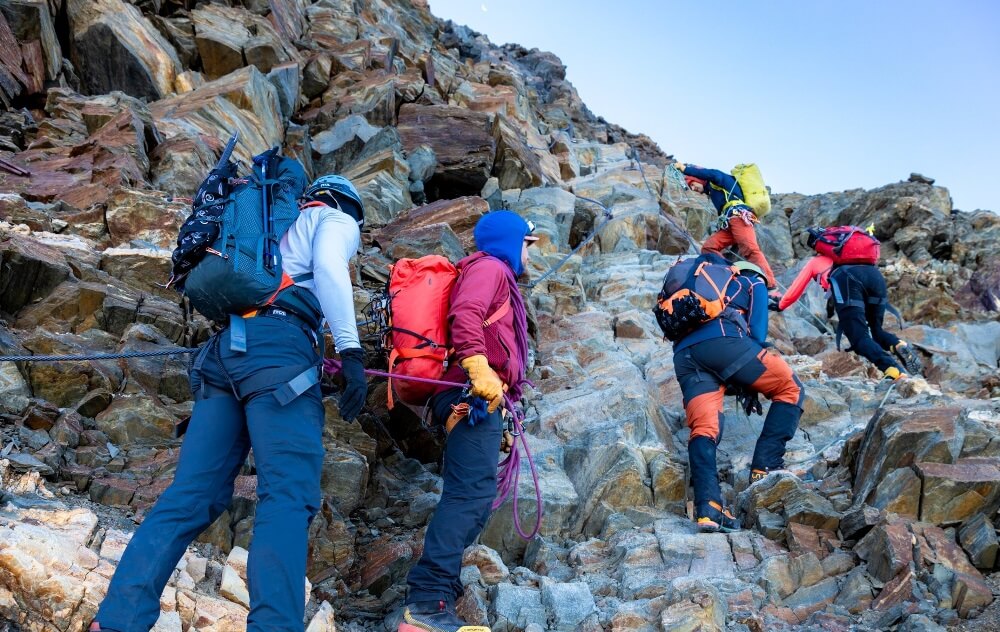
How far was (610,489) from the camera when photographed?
8867 millimetres

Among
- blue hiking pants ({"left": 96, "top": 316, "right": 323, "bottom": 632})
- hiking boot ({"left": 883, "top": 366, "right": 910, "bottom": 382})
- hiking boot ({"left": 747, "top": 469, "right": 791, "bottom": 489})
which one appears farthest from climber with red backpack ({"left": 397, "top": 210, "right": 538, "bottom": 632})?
hiking boot ({"left": 883, "top": 366, "right": 910, "bottom": 382})

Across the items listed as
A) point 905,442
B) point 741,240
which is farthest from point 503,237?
point 741,240

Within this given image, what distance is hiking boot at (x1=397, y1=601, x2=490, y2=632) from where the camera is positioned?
5.91 metres

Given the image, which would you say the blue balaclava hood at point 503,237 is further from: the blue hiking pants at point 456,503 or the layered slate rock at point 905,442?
the layered slate rock at point 905,442

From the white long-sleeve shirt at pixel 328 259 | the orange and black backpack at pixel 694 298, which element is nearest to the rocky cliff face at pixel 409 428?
the orange and black backpack at pixel 694 298

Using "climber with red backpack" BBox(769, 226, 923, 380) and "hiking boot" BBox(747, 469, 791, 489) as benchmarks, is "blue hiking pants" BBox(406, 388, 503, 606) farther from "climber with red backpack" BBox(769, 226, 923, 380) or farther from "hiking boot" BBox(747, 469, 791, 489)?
"climber with red backpack" BBox(769, 226, 923, 380)

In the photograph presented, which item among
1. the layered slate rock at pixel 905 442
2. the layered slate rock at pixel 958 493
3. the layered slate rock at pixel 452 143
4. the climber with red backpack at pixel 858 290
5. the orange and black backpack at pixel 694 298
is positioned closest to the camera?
the layered slate rock at pixel 958 493

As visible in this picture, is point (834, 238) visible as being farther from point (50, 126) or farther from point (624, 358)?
point (50, 126)

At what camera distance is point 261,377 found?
207 inches

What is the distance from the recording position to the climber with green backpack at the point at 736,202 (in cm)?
1284

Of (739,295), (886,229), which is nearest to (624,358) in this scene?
(739,295)

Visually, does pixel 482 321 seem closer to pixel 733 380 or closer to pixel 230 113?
pixel 733 380

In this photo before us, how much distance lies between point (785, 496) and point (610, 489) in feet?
5.82

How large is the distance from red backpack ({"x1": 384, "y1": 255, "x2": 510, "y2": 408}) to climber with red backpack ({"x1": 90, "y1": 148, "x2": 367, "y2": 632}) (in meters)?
0.89
